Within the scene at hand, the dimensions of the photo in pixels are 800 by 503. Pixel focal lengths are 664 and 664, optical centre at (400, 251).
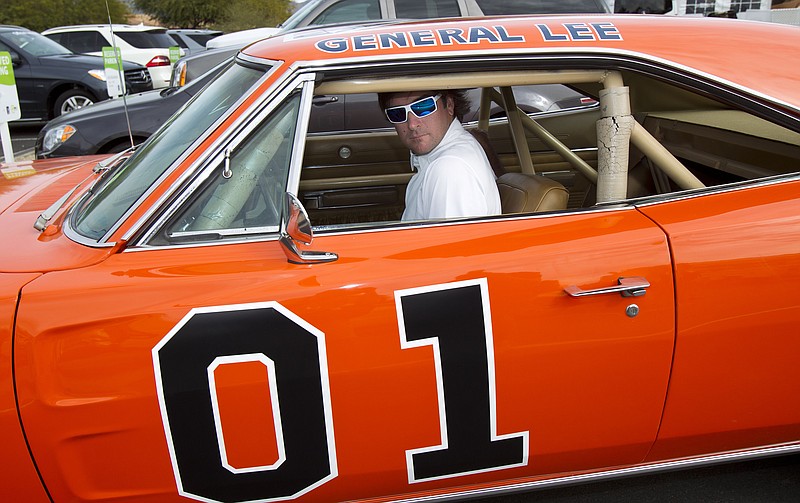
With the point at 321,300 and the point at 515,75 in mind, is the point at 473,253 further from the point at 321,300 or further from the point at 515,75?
the point at 515,75

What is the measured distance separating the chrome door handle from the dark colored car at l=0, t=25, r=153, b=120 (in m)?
9.73

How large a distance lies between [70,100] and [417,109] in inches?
375

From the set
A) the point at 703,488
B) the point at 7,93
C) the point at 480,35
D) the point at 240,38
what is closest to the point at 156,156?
the point at 480,35

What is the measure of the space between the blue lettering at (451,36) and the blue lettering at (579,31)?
32 centimetres

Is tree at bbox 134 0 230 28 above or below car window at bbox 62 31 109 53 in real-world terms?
above

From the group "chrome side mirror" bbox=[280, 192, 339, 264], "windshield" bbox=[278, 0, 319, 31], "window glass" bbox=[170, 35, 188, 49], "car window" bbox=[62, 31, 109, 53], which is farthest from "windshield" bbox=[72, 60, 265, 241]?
"window glass" bbox=[170, 35, 188, 49]

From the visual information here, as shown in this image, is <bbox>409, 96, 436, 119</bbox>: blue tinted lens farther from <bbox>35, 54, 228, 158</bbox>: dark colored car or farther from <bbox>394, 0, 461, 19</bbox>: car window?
<bbox>394, 0, 461, 19</bbox>: car window

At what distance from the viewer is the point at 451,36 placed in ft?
6.52

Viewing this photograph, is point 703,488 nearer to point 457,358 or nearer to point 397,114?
point 457,358

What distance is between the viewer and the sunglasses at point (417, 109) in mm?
2205

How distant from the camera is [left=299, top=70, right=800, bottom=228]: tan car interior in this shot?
77.6 inches

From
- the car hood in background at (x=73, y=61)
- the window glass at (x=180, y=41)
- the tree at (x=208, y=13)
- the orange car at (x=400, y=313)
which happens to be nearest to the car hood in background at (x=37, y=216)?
the orange car at (x=400, y=313)

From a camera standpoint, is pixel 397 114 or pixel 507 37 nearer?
pixel 507 37

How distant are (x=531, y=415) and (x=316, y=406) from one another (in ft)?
1.89
